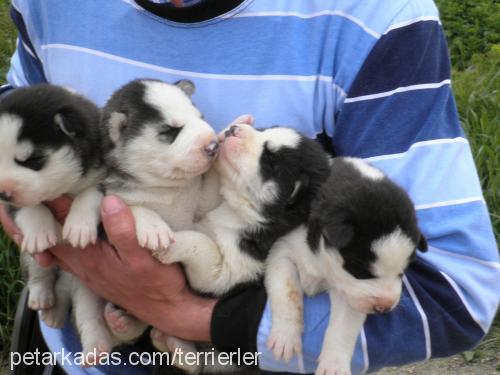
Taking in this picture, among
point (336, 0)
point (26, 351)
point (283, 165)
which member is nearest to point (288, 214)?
point (283, 165)

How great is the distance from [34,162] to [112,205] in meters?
0.30

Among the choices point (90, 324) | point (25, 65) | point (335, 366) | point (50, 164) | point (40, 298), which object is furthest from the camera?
point (25, 65)

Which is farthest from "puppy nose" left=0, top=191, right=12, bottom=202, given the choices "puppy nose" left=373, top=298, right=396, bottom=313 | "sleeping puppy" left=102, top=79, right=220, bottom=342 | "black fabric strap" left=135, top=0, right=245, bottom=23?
"puppy nose" left=373, top=298, right=396, bottom=313

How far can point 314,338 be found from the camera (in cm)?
240

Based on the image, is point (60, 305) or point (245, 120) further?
point (60, 305)

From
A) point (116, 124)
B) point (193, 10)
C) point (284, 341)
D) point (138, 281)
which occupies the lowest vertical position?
point (284, 341)

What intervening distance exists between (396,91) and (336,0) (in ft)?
1.30

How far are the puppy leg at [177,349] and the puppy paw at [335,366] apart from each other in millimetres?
551

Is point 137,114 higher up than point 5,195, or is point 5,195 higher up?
point 137,114

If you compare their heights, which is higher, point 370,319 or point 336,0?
point 336,0

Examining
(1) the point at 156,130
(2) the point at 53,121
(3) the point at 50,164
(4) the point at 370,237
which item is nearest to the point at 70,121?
(2) the point at 53,121

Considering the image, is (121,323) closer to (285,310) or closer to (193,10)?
(285,310)

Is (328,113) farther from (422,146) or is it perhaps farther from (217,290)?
(217,290)

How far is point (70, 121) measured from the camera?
8.22ft
